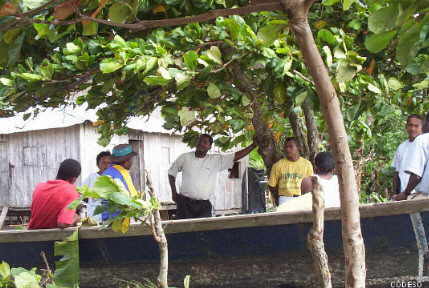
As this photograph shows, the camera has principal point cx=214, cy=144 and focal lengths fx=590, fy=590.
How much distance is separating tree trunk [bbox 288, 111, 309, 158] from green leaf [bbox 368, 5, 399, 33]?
3981 millimetres

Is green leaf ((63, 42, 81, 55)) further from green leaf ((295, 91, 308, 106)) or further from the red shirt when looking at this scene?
green leaf ((295, 91, 308, 106))

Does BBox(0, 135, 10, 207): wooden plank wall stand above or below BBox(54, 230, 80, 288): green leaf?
above

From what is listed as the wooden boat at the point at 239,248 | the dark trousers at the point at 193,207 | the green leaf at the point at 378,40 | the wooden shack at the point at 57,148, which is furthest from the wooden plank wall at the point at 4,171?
the green leaf at the point at 378,40

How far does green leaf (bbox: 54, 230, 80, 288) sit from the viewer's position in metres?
4.29

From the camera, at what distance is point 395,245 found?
4.23 metres

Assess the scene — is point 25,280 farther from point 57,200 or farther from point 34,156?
point 34,156

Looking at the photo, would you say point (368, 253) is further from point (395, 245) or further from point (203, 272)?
point (203, 272)

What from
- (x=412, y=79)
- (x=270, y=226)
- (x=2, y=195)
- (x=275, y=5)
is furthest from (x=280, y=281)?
(x=2, y=195)

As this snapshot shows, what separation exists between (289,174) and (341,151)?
344cm

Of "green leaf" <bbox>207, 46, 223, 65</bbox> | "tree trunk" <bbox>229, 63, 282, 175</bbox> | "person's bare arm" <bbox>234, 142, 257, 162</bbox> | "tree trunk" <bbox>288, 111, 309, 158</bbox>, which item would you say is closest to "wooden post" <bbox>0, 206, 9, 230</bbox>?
"person's bare arm" <bbox>234, 142, 257, 162</bbox>

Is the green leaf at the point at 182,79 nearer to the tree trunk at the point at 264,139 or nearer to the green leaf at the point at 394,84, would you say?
the tree trunk at the point at 264,139

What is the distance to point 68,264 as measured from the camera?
4348 mm

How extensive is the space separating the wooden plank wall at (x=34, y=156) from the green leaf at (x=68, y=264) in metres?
6.12

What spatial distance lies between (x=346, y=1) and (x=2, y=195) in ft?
33.8
